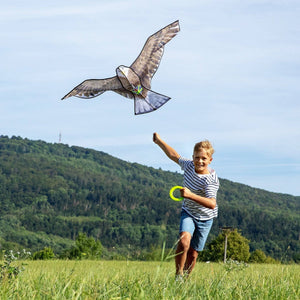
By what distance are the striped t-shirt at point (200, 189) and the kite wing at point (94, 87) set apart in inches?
51.7

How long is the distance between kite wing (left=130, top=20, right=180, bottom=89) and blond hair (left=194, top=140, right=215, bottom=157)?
89 centimetres

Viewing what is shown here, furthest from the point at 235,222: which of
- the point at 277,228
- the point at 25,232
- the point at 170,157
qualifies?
Result: the point at 170,157

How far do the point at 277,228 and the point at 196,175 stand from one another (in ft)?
579

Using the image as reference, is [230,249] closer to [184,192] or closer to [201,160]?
[201,160]

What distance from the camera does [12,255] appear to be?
425 centimetres

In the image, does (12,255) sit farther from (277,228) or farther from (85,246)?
(277,228)

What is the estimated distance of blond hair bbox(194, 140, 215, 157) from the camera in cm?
580

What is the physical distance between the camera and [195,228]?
591 centimetres

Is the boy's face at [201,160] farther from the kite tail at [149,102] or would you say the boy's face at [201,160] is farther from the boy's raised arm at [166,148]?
the kite tail at [149,102]

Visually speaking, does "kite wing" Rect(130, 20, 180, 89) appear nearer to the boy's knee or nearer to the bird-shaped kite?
the bird-shaped kite

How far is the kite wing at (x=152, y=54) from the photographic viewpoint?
593cm

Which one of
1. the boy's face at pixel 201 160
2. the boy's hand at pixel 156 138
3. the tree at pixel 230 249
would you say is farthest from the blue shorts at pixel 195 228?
the tree at pixel 230 249

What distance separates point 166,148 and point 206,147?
0.70 metres

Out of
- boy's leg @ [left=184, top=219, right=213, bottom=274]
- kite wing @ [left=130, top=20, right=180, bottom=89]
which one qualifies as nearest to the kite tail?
kite wing @ [left=130, top=20, right=180, bottom=89]
